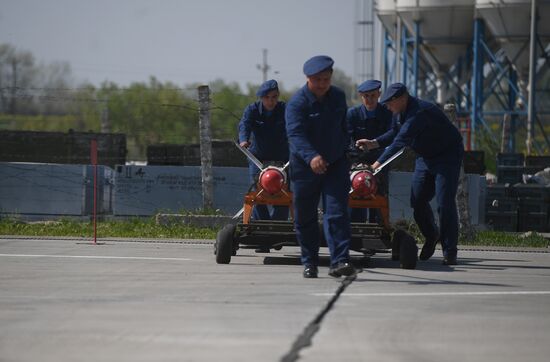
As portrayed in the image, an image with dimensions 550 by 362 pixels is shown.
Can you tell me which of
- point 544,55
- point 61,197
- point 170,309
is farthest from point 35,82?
point 170,309

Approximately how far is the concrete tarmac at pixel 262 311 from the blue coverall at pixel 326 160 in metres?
0.39

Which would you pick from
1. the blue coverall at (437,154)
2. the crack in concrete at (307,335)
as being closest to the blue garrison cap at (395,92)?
the blue coverall at (437,154)

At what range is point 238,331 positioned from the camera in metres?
7.01

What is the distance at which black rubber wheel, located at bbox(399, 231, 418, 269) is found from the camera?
11375mm

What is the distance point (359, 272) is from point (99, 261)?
2787mm

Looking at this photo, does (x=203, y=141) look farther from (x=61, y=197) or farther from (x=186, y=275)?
(x=186, y=275)

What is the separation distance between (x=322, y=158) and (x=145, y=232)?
7.14 meters

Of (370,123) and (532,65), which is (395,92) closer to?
(370,123)

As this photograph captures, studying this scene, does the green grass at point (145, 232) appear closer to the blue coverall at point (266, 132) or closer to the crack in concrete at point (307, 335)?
the blue coverall at point (266, 132)

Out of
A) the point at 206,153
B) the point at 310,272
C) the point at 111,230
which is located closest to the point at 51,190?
the point at 206,153

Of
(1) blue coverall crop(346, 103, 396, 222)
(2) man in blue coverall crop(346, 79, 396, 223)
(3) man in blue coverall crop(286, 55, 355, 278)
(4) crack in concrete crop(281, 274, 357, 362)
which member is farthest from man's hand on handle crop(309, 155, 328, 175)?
(1) blue coverall crop(346, 103, 396, 222)

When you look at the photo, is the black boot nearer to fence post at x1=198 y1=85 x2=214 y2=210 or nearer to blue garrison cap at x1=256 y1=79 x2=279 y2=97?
blue garrison cap at x1=256 y1=79 x2=279 y2=97

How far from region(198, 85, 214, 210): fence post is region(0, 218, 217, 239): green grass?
3.15 feet

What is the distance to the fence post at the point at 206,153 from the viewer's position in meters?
18.8
